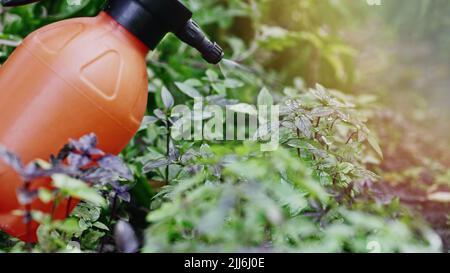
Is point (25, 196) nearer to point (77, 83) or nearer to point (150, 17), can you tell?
point (77, 83)

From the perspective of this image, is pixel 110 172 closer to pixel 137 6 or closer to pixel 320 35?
pixel 137 6

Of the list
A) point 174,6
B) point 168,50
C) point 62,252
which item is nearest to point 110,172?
point 62,252

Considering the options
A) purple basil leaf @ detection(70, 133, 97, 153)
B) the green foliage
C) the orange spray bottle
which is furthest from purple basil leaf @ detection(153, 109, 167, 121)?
purple basil leaf @ detection(70, 133, 97, 153)

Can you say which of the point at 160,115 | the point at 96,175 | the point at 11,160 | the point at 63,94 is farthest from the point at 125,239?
the point at 160,115

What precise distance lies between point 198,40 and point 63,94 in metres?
0.33

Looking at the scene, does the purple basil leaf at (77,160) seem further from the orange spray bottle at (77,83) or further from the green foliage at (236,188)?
the orange spray bottle at (77,83)

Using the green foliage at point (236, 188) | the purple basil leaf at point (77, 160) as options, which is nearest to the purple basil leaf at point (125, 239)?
the green foliage at point (236, 188)

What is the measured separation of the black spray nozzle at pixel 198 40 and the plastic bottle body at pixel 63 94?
0.39ft

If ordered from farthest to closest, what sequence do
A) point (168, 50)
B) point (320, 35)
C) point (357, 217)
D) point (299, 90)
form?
point (320, 35) → point (299, 90) → point (168, 50) → point (357, 217)

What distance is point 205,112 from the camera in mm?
1243

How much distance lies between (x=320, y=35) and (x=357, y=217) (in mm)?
1810

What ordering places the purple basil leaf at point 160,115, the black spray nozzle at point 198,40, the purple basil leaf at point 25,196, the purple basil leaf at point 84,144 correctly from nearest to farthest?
the purple basil leaf at point 25,196 → the purple basil leaf at point 84,144 → the black spray nozzle at point 198,40 → the purple basil leaf at point 160,115

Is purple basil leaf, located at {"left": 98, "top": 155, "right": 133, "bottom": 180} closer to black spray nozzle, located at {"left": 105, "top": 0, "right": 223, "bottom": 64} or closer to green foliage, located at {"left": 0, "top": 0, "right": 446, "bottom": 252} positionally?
green foliage, located at {"left": 0, "top": 0, "right": 446, "bottom": 252}

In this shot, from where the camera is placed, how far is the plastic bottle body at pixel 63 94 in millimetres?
986
